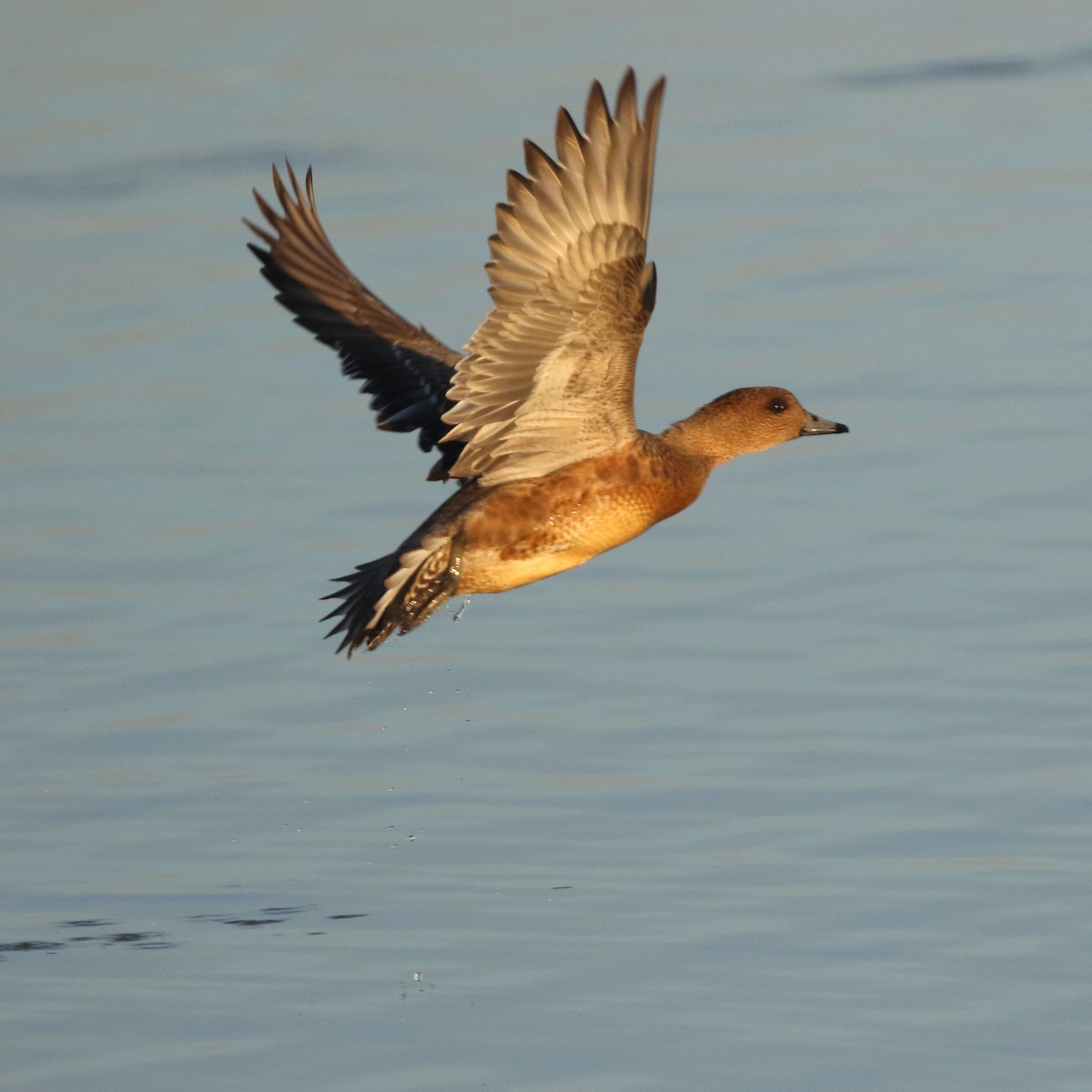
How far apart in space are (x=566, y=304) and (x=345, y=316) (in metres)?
1.65

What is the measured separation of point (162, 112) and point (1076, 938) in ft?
27.9

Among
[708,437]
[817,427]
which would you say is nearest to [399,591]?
[708,437]

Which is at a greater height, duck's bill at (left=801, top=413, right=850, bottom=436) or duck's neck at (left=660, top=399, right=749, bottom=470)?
duck's bill at (left=801, top=413, right=850, bottom=436)

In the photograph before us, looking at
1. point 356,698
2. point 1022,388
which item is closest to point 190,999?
point 356,698

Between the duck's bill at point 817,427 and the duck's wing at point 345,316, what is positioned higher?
the duck's wing at point 345,316

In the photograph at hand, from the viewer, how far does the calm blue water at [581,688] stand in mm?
5801

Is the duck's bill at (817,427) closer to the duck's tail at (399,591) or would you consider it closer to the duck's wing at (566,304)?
the duck's wing at (566,304)

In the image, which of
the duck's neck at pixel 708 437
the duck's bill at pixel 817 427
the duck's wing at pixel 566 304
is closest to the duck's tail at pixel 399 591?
the duck's wing at pixel 566 304

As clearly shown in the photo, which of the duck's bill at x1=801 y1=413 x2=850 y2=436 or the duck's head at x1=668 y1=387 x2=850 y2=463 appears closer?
the duck's head at x1=668 y1=387 x2=850 y2=463

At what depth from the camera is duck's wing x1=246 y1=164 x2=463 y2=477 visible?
24.1ft

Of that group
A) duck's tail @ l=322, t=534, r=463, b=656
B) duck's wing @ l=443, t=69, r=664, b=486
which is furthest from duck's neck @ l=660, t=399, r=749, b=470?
duck's tail @ l=322, t=534, r=463, b=656

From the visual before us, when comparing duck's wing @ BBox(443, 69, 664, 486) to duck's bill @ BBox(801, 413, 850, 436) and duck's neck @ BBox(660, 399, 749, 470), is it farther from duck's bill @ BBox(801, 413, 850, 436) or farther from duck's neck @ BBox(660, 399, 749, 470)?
duck's bill @ BBox(801, 413, 850, 436)

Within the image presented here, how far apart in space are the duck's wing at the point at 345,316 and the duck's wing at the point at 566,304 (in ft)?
2.60

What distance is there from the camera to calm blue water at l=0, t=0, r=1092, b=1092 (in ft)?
19.0
